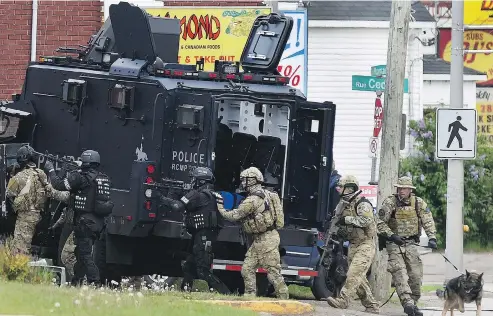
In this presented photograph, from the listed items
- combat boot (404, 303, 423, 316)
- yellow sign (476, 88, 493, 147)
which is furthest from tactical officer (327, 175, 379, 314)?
yellow sign (476, 88, 493, 147)

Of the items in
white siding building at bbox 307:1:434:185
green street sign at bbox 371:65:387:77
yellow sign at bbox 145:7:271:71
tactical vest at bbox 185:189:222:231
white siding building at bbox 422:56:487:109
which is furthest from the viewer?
white siding building at bbox 422:56:487:109

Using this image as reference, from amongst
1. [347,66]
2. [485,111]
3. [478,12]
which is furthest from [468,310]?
[485,111]

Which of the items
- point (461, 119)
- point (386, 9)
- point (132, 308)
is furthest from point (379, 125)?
point (386, 9)

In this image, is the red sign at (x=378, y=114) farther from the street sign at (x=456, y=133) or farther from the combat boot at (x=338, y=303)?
the combat boot at (x=338, y=303)

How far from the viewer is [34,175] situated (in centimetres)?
1573

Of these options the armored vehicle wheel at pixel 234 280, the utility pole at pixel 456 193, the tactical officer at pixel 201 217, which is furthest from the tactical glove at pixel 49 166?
the utility pole at pixel 456 193

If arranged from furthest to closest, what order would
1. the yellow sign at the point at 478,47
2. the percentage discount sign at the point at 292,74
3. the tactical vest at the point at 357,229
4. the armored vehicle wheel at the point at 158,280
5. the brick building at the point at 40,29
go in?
1. the yellow sign at the point at 478,47
2. the brick building at the point at 40,29
3. the percentage discount sign at the point at 292,74
4. the armored vehicle wheel at the point at 158,280
5. the tactical vest at the point at 357,229

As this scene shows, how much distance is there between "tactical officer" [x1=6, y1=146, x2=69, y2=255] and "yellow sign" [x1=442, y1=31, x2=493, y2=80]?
33.0 metres

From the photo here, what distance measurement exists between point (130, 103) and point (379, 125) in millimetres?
6238

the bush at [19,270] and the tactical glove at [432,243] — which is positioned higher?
the tactical glove at [432,243]

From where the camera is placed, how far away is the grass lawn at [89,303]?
10.9 meters

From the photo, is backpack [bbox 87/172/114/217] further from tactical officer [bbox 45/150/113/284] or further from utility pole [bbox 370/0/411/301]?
utility pole [bbox 370/0/411/301]

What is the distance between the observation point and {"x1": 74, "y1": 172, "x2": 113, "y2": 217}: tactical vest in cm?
1492

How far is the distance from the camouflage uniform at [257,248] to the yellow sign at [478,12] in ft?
91.0
